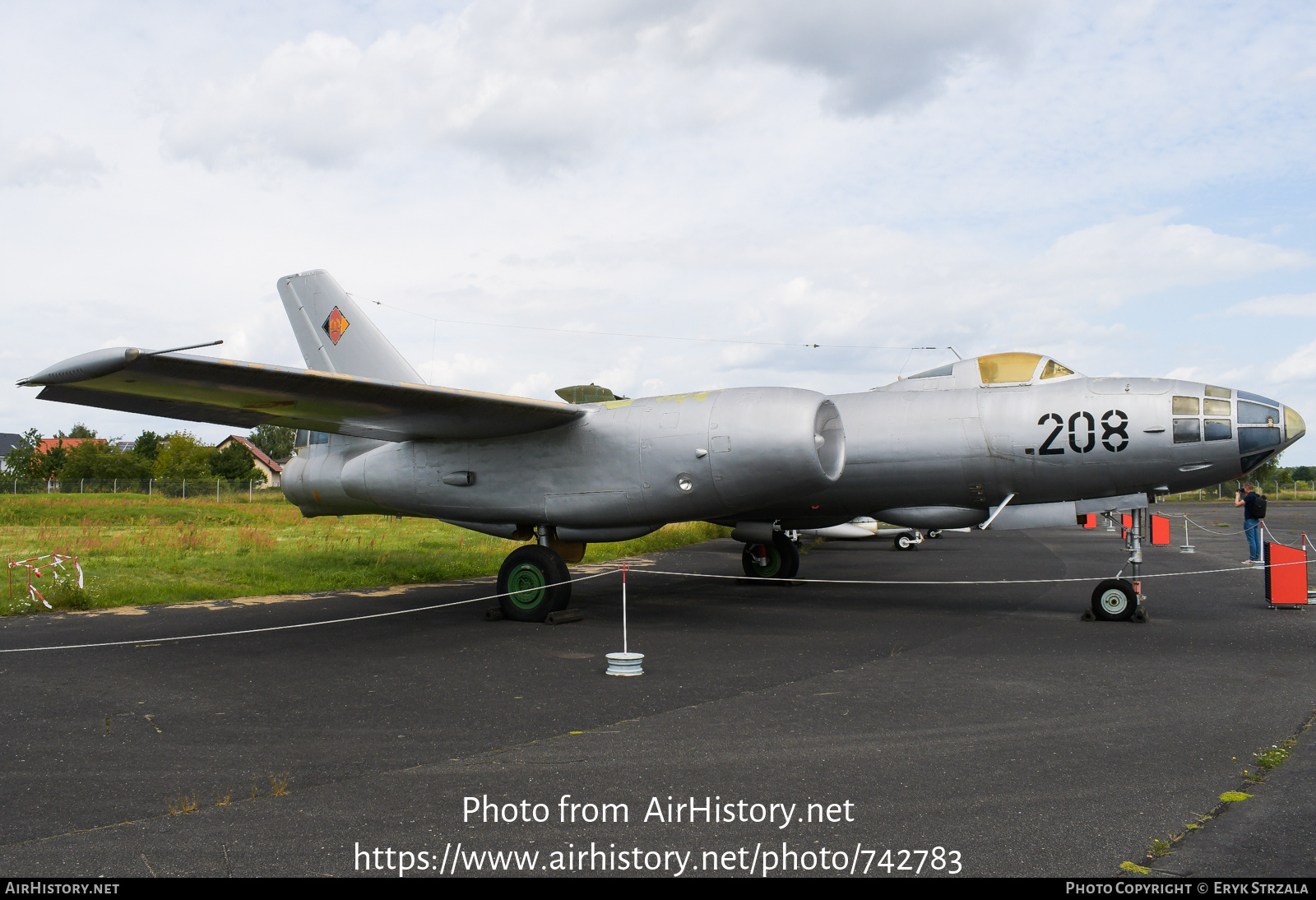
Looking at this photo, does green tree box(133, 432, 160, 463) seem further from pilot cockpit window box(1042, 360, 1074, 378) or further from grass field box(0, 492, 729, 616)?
pilot cockpit window box(1042, 360, 1074, 378)

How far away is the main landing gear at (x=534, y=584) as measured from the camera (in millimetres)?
9047

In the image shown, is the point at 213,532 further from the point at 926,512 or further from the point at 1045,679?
the point at 1045,679

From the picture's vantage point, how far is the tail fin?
39.2 feet

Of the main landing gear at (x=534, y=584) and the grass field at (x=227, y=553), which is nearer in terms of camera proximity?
the main landing gear at (x=534, y=584)

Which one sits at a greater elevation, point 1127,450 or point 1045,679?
point 1127,450

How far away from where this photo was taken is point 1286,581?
9625 millimetres

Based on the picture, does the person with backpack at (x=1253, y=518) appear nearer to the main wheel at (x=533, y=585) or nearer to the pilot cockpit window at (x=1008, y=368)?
the pilot cockpit window at (x=1008, y=368)

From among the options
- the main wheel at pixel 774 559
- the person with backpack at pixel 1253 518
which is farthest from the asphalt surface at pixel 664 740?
the person with backpack at pixel 1253 518

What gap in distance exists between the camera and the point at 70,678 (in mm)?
6316

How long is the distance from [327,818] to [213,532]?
20.7 metres

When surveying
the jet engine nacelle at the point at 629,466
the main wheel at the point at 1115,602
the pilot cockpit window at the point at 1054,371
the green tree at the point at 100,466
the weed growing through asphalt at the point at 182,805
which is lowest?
the weed growing through asphalt at the point at 182,805

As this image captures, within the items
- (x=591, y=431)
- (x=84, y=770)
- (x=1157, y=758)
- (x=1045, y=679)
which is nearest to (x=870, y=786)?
(x=1157, y=758)

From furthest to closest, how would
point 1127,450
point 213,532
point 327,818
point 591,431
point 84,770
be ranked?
1. point 213,532
2. point 591,431
3. point 1127,450
4. point 84,770
5. point 327,818

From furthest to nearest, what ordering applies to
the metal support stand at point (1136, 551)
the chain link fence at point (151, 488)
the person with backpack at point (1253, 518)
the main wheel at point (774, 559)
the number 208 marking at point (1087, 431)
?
1. the chain link fence at point (151, 488)
2. the person with backpack at point (1253, 518)
3. the main wheel at point (774, 559)
4. the metal support stand at point (1136, 551)
5. the number 208 marking at point (1087, 431)
